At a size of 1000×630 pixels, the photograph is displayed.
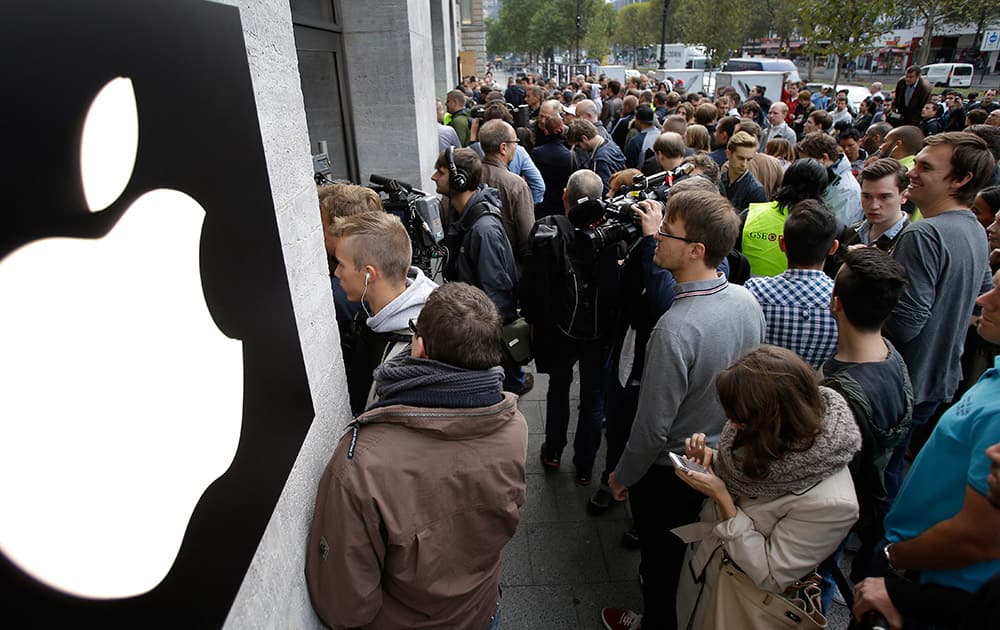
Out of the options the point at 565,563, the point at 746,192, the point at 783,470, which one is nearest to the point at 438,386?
the point at 783,470

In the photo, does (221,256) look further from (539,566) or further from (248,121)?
(539,566)

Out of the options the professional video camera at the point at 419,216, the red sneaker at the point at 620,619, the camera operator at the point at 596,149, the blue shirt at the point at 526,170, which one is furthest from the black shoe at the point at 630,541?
the camera operator at the point at 596,149

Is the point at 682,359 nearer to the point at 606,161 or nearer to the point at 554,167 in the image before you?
the point at 606,161

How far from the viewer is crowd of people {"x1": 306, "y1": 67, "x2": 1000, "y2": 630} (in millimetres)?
1576

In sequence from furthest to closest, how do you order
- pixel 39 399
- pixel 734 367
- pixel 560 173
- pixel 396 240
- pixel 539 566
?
pixel 560 173 → pixel 539 566 → pixel 396 240 → pixel 734 367 → pixel 39 399

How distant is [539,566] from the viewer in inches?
120

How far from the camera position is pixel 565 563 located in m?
3.07

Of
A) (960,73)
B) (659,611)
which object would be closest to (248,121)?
(659,611)

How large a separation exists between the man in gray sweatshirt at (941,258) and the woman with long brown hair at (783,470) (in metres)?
1.34

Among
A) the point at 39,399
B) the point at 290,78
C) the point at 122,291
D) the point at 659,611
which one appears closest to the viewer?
the point at 39,399

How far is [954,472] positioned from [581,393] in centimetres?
201

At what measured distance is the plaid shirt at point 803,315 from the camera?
2.61 meters

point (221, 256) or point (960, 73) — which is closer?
point (221, 256)

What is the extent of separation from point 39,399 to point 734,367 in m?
1.76
